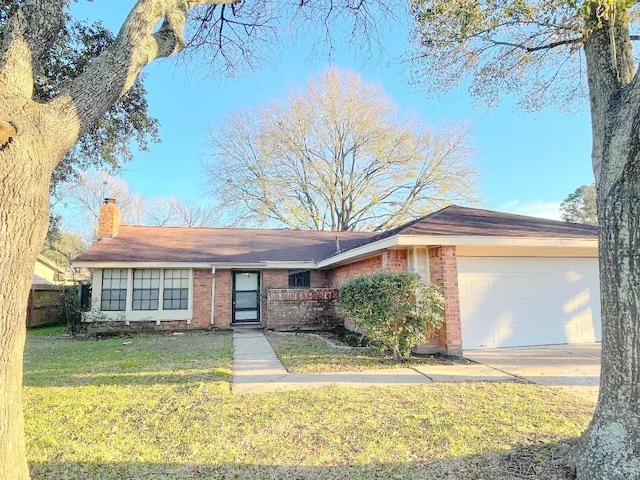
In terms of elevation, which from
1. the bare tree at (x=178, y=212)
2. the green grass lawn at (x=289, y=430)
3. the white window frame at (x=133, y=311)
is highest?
the bare tree at (x=178, y=212)

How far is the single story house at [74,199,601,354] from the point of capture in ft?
25.9

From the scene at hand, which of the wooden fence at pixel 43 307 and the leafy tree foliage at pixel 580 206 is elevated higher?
the leafy tree foliage at pixel 580 206

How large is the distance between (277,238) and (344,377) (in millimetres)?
11226

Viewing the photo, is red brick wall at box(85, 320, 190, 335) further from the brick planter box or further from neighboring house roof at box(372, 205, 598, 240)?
neighboring house roof at box(372, 205, 598, 240)

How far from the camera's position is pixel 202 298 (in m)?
13.1

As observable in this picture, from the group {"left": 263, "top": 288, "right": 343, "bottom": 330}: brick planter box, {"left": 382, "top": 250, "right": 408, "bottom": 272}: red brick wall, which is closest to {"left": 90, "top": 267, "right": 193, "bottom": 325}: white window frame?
{"left": 263, "top": 288, "right": 343, "bottom": 330}: brick planter box

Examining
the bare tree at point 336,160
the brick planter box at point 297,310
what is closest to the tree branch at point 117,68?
the brick planter box at point 297,310

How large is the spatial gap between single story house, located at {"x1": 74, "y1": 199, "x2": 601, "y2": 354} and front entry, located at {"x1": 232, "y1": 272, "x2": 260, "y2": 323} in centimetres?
4

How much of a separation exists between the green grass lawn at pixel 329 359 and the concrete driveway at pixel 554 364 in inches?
43.6

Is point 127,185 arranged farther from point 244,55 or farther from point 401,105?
point 244,55

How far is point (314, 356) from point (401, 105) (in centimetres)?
1998

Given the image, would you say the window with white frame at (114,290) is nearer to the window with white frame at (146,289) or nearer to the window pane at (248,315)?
the window with white frame at (146,289)

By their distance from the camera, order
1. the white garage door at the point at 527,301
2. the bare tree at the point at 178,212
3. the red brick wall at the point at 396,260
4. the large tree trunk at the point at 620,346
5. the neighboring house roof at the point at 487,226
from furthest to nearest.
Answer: the bare tree at the point at 178,212
the red brick wall at the point at 396,260
the white garage door at the point at 527,301
the neighboring house roof at the point at 487,226
the large tree trunk at the point at 620,346

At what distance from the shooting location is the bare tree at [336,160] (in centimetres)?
2336
